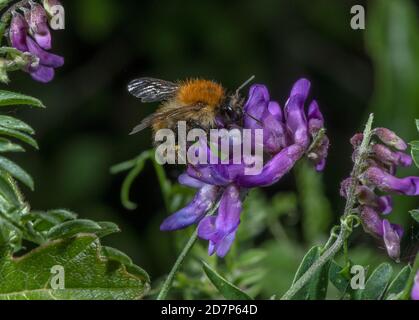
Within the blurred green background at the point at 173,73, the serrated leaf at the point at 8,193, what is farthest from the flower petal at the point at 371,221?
the blurred green background at the point at 173,73

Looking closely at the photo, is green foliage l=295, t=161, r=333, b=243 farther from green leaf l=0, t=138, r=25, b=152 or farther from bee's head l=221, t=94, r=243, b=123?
green leaf l=0, t=138, r=25, b=152

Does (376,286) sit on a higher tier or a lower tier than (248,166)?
lower

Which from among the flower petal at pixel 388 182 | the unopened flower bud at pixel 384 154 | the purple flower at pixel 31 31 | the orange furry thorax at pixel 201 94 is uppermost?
the purple flower at pixel 31 31

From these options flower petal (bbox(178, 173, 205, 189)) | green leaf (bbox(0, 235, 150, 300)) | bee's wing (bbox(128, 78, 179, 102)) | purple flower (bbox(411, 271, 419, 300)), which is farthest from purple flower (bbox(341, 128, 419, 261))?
bee's wing (bbox(128, 78, 179, 102))

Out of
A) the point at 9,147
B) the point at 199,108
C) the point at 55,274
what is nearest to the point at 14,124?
the point at 9,147

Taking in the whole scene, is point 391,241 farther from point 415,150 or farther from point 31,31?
point 31,31

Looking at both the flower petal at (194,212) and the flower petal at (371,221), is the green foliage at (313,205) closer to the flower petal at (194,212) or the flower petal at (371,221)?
the flower petal at (194,212)
